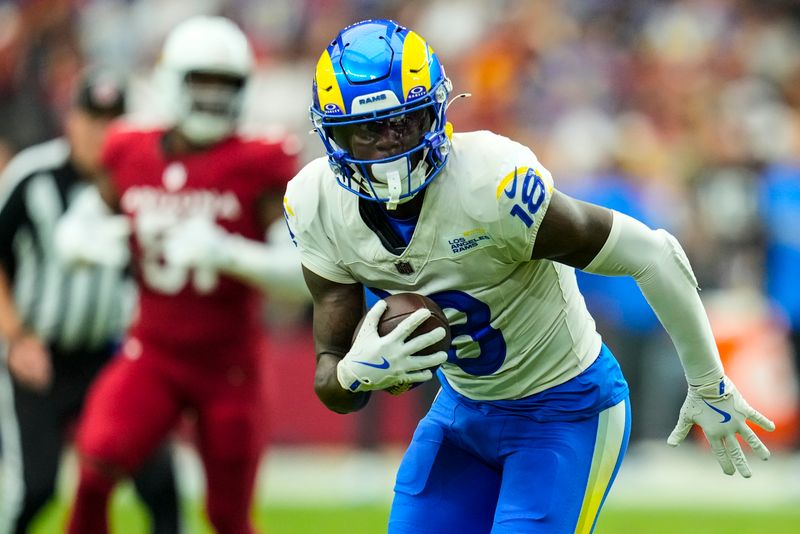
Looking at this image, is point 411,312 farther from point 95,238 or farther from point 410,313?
point 95,238

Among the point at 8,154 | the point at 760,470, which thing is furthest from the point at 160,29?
the point at 760,470

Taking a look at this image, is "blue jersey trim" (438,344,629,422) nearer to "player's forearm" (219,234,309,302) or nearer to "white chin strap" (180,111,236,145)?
"player's forearm" (219,234,309,302)

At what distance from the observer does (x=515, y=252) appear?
9.71ft

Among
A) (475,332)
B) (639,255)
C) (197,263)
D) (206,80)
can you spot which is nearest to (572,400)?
(475,332)

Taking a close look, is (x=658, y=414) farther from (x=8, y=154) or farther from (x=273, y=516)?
(x=8, y=154)

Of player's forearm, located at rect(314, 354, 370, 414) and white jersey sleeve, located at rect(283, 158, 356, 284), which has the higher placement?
white jersey sleeve, located at rect(283, 158, 356, 284)

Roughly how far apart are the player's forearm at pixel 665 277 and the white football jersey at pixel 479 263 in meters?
0.19

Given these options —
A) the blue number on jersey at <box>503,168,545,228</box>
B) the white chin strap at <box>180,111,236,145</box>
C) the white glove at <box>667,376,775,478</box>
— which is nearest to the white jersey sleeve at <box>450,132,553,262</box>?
the blue number on jersey at <box>503,168,545,228</box>

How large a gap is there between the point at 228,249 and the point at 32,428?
3.45 feet

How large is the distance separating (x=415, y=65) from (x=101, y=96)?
249 centimetres

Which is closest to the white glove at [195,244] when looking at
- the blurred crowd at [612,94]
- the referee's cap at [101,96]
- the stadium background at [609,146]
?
the referee's cap at [101,96]

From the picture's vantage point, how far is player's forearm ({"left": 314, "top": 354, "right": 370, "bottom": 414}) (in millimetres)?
3025

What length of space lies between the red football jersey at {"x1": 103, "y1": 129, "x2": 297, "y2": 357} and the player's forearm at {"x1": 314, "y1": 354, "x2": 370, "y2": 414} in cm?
149

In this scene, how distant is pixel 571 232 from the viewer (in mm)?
2906
